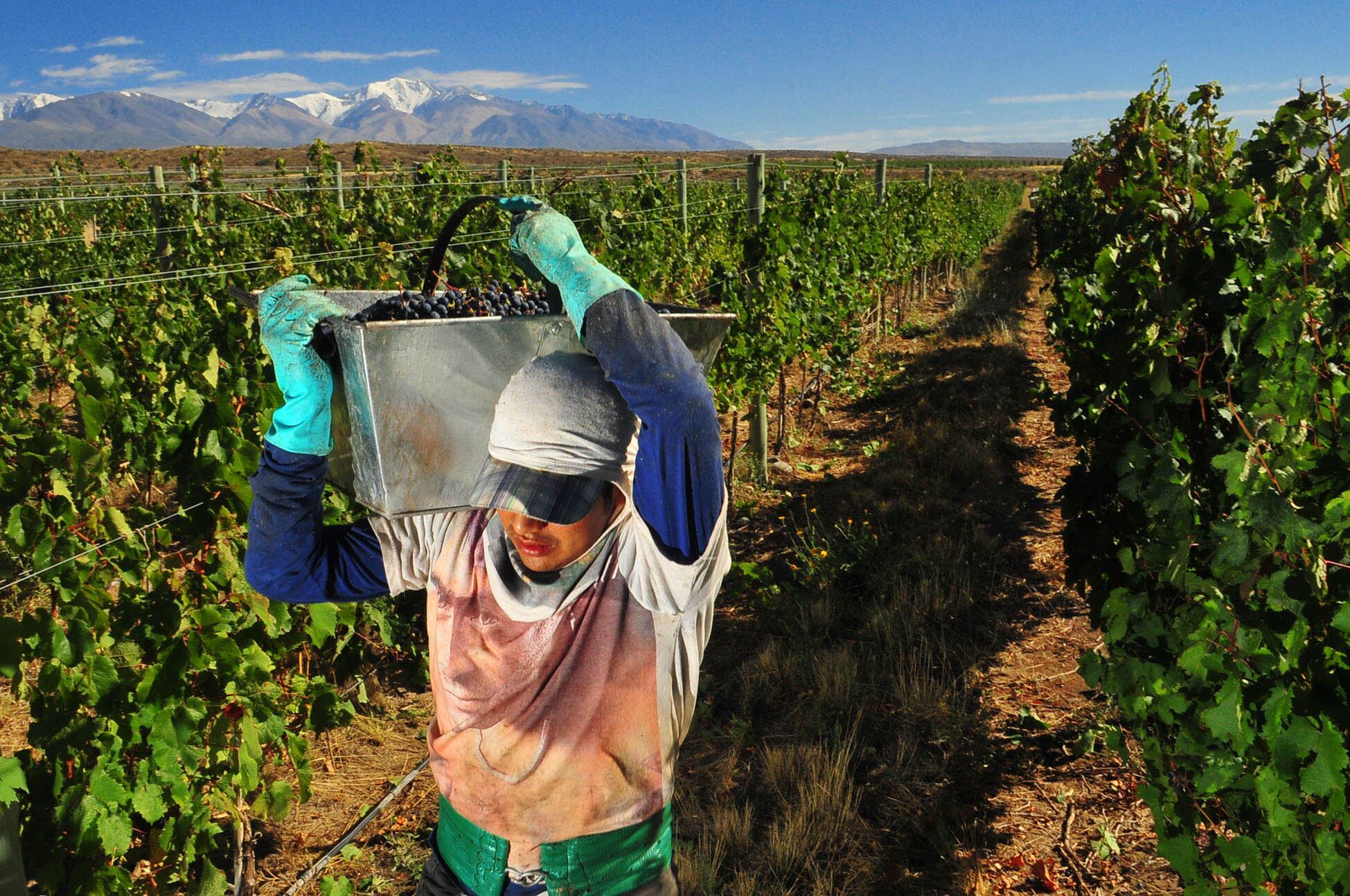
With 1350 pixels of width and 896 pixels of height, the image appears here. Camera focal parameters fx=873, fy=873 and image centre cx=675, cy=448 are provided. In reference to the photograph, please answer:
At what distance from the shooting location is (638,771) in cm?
142

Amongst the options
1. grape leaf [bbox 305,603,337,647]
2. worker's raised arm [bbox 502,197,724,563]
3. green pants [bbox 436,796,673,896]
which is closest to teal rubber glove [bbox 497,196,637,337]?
worker's raised arm [bbox 502,197,724,563]

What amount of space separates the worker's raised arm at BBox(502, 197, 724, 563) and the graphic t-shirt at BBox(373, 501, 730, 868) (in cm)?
5

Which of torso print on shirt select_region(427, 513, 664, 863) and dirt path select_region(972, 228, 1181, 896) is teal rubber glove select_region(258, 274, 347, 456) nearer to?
torso print on shirt select_region(427, 513, 664, 863)

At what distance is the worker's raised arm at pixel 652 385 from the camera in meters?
1.14

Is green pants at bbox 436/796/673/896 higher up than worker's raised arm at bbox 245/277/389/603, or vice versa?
worker's raised arm at bbox 245/277/389/603

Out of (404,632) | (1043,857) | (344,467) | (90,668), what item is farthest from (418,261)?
(1043,857)

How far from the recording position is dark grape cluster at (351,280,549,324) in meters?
1.25

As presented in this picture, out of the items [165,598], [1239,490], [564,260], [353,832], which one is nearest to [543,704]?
[564,260]

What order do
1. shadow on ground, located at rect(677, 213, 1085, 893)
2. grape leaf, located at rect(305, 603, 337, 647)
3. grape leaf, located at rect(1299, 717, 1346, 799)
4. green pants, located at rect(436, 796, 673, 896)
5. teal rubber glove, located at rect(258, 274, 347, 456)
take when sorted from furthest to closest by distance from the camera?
shadow on ground, located at rect(677, 213, 1085, 893) → grape leaf, located at rect(305, 603, 337, 647) → grape leaf, located at rect(1299, 717, 1346, 799) → green pants, located at rect(436, 796, 673, 896) → teal rubber glove, located at rect(258, 274, 347, 456)

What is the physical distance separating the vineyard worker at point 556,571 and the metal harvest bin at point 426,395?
44mm

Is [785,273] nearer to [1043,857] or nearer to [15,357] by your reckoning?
[1043,857]

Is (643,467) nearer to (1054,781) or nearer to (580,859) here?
(580,859)

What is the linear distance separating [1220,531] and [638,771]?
4.77 ft

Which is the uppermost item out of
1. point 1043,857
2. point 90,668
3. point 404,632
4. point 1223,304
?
point 1223,304
